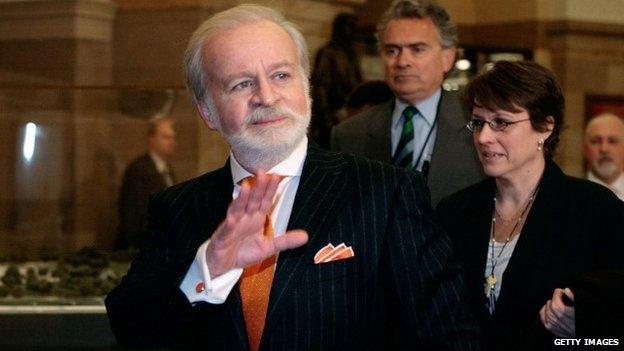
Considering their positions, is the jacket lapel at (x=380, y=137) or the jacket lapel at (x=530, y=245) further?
the jacket lapel at (x=380, y=137)

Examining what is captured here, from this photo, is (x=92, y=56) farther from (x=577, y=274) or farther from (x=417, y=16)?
(x=577, y=274)

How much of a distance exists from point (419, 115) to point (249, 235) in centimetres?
264

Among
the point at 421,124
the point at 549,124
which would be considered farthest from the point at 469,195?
the point at 421,124

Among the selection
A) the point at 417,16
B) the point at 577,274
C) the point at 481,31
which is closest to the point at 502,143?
the point at 577,274

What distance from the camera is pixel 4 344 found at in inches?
252

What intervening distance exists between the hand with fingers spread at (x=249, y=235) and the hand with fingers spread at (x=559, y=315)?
109cm

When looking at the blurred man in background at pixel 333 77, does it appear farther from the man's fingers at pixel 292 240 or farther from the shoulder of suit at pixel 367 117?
the man's fingers at pixel 292 240

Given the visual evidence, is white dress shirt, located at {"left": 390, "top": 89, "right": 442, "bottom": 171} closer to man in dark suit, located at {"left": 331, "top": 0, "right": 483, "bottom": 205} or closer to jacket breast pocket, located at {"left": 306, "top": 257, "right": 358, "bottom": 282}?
man in dark suit, located at {"left": 331, "top": 0, "right": 483, "bottom": 205}

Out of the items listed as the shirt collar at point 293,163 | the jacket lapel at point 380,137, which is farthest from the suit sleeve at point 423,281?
the jacket lapel at point 380,137

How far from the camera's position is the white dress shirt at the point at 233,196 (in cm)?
288

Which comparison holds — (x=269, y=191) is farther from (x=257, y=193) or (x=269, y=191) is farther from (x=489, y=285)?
(x=489, y=285)

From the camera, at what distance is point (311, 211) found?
301 cm

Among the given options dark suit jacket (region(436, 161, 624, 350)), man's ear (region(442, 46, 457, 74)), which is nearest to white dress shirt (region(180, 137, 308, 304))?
dark suit jacket (region(436, 161, 624, 350))

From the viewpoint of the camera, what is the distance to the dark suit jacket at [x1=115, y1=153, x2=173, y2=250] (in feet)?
22.3
